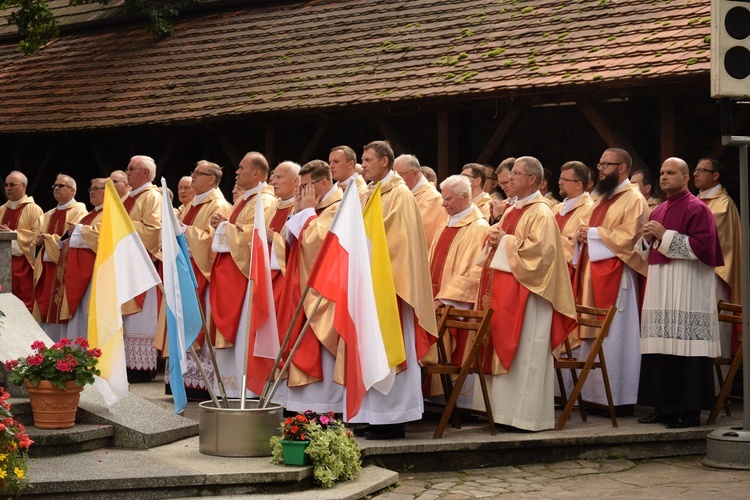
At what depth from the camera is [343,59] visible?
1520 centimetres

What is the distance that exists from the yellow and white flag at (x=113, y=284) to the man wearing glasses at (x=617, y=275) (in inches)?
158

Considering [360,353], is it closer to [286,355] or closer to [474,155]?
[286,355]

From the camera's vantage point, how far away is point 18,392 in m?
8.48

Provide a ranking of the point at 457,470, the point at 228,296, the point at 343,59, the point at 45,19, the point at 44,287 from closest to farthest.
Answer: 1. the point at 457,470
2. the point at 228,296
3. the point at 44,287
4. the point at 343,59
5. the point at 45,19

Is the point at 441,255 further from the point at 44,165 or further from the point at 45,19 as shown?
the point at 45,19

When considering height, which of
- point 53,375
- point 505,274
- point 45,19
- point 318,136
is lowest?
point 53,375

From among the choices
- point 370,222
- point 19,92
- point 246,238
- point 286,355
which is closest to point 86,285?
point 246,238

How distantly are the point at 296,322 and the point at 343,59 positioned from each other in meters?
6.87

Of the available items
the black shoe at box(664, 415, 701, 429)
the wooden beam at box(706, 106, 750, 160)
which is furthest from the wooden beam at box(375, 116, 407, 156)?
the black shoe at box(664, 415, 701, 429)

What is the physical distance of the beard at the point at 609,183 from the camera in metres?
10.5

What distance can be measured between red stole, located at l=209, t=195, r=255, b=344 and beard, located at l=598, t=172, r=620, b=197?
10.4 feet

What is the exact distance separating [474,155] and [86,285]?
546 cm

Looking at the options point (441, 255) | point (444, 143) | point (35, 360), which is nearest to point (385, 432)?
point (441, 255)

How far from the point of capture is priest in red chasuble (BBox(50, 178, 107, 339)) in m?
12.1
